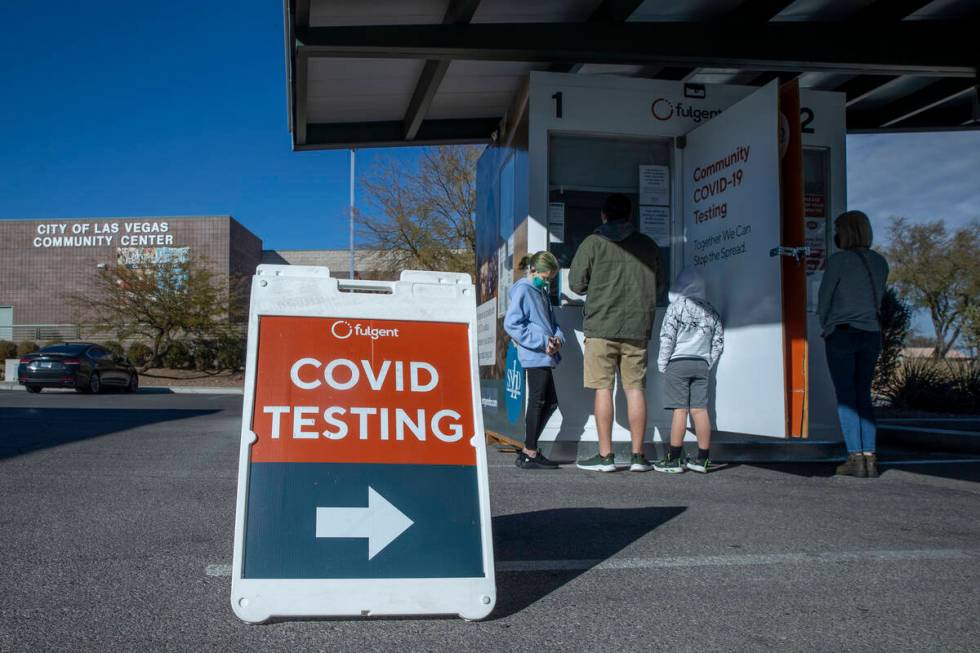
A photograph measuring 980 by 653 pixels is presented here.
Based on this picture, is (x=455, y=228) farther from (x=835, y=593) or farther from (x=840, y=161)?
(x=835, y=593)

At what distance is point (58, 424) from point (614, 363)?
7125 millimetres

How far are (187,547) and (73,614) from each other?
0.93 m

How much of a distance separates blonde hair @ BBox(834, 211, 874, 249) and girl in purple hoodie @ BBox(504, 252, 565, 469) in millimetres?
2219

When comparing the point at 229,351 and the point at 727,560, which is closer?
the point at 727,560

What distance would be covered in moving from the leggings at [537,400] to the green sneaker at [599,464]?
1.34 ft

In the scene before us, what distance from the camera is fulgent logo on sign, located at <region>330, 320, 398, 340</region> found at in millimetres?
3057

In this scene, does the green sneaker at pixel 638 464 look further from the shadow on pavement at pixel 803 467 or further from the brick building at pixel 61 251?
the brick building at pixel 61 251

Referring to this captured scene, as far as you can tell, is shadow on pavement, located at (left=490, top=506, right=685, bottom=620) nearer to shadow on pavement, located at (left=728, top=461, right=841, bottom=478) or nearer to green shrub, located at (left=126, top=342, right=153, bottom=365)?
shadow on pavement, located at (left=728, top=461, right=841, bottom=478)

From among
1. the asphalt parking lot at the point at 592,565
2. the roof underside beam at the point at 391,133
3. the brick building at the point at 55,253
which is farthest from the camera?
the brick building at the point at 55,253

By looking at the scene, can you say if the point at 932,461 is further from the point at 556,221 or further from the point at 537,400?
the point at 556,221

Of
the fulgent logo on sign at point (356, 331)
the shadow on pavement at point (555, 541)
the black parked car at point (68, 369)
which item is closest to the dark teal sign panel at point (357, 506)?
the shadow on pavement at point (555, 541)

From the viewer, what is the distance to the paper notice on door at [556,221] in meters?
7.07

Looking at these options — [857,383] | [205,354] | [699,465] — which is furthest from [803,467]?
[205,354]

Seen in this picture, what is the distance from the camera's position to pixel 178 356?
1299 inches
